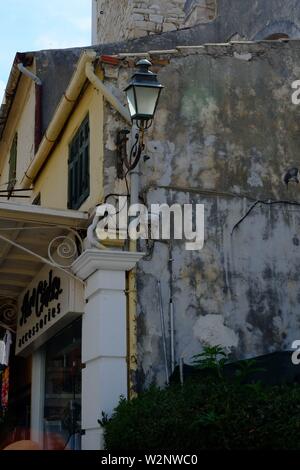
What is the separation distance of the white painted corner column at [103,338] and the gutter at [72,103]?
1764 millimetres

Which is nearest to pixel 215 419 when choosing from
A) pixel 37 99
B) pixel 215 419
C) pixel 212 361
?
pixel 215 419

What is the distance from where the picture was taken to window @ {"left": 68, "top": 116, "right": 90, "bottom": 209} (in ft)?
32.2

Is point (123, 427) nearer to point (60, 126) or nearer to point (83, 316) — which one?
point (83, 316)

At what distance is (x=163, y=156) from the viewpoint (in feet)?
30.3

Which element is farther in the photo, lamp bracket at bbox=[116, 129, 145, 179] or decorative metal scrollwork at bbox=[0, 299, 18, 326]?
decorative metal scrollwork at bbox=[0, 299, 18, 326]

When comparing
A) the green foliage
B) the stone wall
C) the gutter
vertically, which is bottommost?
→ the green foliage

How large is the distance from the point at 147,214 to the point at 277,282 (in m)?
1.79

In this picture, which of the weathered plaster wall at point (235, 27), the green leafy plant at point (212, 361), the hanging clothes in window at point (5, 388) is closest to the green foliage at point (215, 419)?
the green leafy plant at point (212, 361)

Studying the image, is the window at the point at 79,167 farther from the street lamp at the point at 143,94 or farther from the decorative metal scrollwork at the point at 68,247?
the street lamp at the point at 143,94

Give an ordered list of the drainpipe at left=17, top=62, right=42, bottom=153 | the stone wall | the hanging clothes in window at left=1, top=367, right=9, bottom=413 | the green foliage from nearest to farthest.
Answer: the green foliage → the hanging clothes in window at left=1, top=367, right=9, bottom=413 → the drainpipe at left=17, top=62, right=42, bottom=153 → the stone wall

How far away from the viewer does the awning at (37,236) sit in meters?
9.05

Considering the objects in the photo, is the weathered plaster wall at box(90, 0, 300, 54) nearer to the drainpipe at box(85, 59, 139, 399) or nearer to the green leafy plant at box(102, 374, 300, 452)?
the drainpipe at box(85, 59, 139, 399)

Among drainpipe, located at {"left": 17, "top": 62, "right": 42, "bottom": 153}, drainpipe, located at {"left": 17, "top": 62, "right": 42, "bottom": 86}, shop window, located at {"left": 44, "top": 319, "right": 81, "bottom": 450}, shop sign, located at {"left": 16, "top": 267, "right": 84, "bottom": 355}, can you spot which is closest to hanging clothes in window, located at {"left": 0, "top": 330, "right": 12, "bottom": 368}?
shop sign, located at {"left": 16, "top": 267, "right": 84, "bottom": 355}

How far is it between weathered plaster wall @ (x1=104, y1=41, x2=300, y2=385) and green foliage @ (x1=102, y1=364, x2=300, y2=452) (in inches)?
44.5
